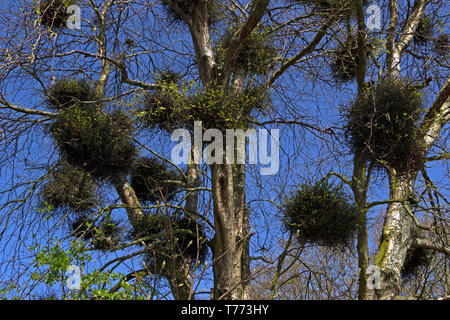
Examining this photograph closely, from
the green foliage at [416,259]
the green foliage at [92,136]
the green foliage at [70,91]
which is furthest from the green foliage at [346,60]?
the green foliage at [70,91]

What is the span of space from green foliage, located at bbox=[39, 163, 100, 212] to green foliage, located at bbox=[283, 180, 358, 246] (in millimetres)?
2044

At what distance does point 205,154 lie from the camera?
3650mm

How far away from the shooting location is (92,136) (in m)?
3.92

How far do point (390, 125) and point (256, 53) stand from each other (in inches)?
55.1

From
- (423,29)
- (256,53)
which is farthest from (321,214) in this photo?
(423,29)

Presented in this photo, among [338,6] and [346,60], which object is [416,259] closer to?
[346,60]

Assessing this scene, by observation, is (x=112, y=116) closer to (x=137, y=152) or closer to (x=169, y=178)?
(x=137, y=152)

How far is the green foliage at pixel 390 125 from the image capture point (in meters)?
3.35

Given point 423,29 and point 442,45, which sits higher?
point 423,29

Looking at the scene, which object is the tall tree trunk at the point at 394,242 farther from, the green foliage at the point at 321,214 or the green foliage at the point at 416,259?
the green foliage at the point at 416,259

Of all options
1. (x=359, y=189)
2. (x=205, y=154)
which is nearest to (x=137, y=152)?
(x=205, y=154)

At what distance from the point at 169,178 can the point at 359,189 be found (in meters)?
1.97

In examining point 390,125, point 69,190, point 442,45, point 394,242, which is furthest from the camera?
point 69,190
